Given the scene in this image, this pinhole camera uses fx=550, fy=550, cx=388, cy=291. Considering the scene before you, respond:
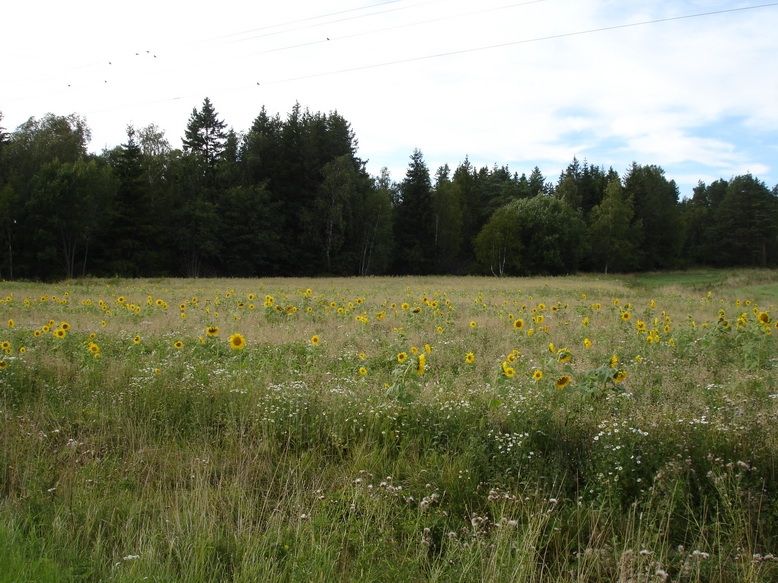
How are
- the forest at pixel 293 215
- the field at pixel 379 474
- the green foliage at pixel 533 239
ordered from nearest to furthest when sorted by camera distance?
the field at pixel 379 474 → the forest at pixel 293 215 → the green foliage at pixel 533 239

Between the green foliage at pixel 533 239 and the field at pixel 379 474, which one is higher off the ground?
the green foliage at pixel 533 239

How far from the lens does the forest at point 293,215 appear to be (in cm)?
4134

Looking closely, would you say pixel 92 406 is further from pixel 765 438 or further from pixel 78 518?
pixel 765 438

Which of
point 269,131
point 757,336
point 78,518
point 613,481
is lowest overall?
point 78,518

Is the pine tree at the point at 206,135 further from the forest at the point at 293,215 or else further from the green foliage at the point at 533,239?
the green foliage at the point at 533,239

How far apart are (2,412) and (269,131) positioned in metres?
53.3

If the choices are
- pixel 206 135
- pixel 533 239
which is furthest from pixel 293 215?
pixel 533 239

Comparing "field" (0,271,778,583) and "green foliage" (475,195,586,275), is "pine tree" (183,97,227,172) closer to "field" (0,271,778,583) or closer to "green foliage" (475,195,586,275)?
"green foliage" (475,195,586,275)

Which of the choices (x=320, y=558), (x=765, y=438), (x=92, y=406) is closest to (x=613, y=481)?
(x=765, y=438)

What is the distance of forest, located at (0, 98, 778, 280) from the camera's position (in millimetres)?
41344

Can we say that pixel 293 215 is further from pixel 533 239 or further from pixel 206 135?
pixel 533 239

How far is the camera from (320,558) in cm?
304

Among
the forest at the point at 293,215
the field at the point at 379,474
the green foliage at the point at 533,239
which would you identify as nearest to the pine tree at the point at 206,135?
the forest at the point at 293,215

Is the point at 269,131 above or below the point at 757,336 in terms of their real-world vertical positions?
above
